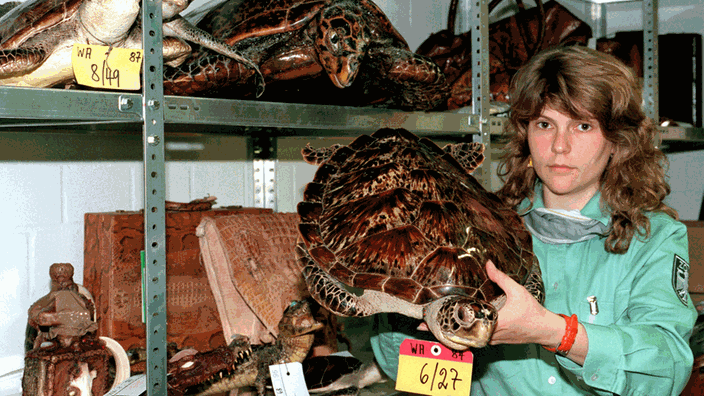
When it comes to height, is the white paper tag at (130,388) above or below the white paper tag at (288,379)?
above

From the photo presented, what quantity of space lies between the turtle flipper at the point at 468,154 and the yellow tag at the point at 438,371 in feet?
1.39

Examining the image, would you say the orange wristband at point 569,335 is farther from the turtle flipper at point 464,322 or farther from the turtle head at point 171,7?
the turtle head at point 171,7

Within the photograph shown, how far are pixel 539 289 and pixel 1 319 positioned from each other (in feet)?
3.91

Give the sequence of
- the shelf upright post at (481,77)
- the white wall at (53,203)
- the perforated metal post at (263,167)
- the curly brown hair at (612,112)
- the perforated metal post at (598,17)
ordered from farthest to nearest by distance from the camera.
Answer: the perforated metal post at (598,17), the perforated metal post at (263,167), the shelf upright post at (481,77), the white wall at (53,203), the curly brown hair at (612,112)

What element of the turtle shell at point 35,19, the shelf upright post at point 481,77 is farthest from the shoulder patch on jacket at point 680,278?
the turtle shell at point 35,19

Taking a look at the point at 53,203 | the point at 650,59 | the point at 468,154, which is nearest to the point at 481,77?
the point at 468,154

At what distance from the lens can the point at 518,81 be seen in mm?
1322

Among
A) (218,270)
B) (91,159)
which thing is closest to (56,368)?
(218,270)

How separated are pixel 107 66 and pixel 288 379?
0.69m

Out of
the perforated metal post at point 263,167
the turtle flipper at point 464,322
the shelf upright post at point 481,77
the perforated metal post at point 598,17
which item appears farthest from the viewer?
the perforated metal post at point 598,17

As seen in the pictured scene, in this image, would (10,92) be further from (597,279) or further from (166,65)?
(597,279)

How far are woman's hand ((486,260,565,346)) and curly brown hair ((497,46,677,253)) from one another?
0.37 metres

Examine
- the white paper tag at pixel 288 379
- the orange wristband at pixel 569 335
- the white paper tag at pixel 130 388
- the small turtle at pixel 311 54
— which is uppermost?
the small turtle at pixel 311 54

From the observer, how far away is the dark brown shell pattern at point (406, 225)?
0.88 meters
